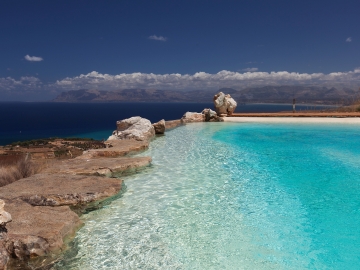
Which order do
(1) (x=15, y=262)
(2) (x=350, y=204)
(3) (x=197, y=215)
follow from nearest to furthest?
(1) (x=15, y=262) → (3) (x=197, y=215) → (2) (x=350, y=204)

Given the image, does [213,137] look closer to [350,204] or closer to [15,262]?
[350,204]

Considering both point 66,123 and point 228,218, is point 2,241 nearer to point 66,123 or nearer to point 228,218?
point 228,218

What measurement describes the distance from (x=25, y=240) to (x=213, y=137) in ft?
40.8

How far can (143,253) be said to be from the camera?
423 centimetres

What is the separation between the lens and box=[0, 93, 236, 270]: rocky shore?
3939 mm

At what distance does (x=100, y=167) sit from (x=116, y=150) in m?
2.49

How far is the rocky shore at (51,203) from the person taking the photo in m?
3.94

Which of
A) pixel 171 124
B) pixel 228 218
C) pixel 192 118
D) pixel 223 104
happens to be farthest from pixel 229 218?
pixel 223 104

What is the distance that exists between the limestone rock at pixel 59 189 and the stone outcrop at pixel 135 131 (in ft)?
23.0

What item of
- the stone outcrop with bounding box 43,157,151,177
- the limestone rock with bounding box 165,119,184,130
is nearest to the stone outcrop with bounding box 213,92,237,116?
the limestone rock with bounding box 165,119,184,130

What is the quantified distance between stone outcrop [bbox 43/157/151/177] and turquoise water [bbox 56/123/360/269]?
480 mm

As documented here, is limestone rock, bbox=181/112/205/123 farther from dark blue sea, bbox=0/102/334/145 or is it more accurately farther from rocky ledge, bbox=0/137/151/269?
rocky ledge, bbox=0/137/151/269

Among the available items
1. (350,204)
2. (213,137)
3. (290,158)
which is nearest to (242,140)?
(213,137)

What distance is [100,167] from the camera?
8.01 m
